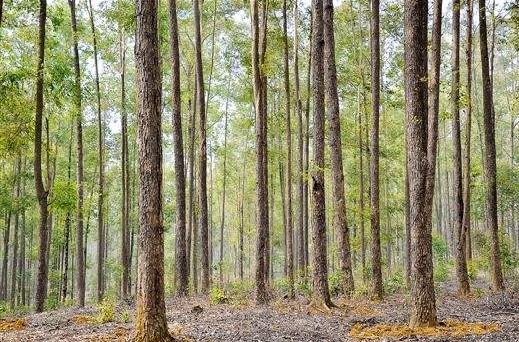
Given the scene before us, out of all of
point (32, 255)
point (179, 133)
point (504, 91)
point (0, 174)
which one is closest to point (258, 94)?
point (179, 133)

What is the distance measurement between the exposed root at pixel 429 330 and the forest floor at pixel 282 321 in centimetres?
17

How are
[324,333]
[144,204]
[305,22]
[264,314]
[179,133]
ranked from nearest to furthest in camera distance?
[144,204]
[324,333]
[264,314]
[179,133]
[305,22]

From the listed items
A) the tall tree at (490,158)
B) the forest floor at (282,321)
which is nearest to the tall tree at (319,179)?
the forest floor at (282,321)

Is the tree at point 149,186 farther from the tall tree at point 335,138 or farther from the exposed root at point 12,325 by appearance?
the tall tree at point 335,138

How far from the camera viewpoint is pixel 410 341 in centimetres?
713

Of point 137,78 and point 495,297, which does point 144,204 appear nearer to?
point 137,78

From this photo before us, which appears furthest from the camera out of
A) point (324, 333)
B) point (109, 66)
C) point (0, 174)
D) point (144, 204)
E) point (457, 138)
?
point (0, 174)

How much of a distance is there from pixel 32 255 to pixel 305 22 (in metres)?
22.8

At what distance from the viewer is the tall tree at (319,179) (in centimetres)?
1105

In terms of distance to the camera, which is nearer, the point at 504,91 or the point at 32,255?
the point at 32,255

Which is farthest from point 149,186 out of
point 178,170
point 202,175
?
point 202,175

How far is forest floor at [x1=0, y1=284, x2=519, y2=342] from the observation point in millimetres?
7984

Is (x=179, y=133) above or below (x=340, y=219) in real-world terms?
above

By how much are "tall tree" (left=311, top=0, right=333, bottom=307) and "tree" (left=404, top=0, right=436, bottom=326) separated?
2.83 meters
